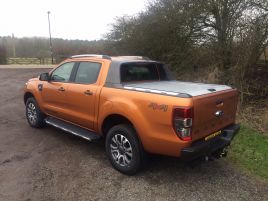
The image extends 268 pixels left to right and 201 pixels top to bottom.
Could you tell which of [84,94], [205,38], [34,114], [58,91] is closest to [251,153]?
[84,94]

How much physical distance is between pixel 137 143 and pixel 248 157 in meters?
2.23

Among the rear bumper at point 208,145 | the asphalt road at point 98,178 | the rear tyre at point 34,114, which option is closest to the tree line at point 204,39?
the rear bumper at point 208,145

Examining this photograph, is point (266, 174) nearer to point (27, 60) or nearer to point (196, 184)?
point (196, 184)

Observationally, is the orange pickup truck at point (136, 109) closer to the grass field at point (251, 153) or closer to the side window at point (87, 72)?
the side window at point (87, 72)

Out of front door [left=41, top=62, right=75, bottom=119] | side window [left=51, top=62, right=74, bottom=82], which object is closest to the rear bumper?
front door [left=41, top=62, right=75, bottom=119]

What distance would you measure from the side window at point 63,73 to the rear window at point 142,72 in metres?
1.27

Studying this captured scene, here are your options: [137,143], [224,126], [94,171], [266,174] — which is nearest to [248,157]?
[266,174]

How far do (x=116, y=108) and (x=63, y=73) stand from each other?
6.46 ft

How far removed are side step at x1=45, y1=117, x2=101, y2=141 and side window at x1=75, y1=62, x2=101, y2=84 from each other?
2.85 ft

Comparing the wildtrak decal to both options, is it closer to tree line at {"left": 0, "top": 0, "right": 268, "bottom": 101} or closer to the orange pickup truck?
the orange pickup truck

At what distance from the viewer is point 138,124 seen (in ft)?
14.0

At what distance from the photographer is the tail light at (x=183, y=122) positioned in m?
3.79

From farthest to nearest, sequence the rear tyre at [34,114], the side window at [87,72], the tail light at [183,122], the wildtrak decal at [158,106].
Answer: the rear tyre at [34,114] → the side window at [87,72] → the wildtrak decal at [158,106] → the tail light at [183,122]

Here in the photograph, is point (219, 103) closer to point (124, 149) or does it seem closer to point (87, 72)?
point (124, 149)
